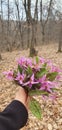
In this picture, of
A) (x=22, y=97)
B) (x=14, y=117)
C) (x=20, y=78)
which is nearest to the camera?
(x=14, y=117)

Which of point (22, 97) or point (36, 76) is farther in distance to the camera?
point (36, 76)

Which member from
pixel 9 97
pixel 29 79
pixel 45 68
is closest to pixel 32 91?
pixel 29 79

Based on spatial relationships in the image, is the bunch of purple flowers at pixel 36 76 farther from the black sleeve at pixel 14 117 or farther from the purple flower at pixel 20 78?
the black sleeve at pixel 14 117

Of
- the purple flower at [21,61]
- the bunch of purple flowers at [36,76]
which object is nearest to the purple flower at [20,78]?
the bunch of purple flowers at [36,76]

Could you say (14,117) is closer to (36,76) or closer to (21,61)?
(36,76)

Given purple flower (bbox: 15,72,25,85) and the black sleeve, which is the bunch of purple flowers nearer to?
purple flower (bbox: 15,72,25,85)

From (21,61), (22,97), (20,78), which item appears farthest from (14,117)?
(21,61)

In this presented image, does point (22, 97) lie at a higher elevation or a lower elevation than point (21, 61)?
lower
